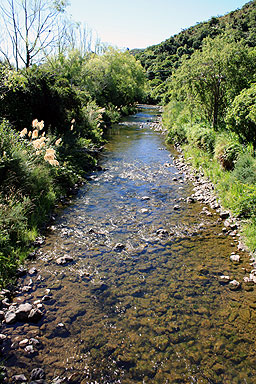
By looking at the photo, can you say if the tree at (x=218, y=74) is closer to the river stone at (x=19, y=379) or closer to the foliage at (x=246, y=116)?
the foliage at (x=246, y=116)

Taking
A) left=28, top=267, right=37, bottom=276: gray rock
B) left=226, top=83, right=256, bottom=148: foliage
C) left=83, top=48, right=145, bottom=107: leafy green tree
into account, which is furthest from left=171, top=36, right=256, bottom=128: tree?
left=83, top=48, right=145, bottom=107: leafy green tree

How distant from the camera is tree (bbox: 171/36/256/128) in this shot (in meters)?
12.6

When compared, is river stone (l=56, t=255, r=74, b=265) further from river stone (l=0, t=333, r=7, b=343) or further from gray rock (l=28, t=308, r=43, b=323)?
river stone (l=0, t=333, r=7, b=343)

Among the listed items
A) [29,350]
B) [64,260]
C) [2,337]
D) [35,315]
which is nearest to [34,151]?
[64,260]

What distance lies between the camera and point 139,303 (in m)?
5.00

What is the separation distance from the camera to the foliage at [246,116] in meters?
9.30

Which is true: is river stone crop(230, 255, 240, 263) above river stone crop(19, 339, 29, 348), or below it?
below

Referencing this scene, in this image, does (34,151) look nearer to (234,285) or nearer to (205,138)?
(234,285)

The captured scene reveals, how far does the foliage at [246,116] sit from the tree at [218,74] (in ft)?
10.1

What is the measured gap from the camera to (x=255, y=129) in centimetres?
962

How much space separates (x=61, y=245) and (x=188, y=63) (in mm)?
13130

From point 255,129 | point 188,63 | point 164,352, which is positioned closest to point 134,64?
point 188,63

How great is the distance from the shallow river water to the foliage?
11.6ft

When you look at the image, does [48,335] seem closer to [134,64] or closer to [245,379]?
[245,379]
